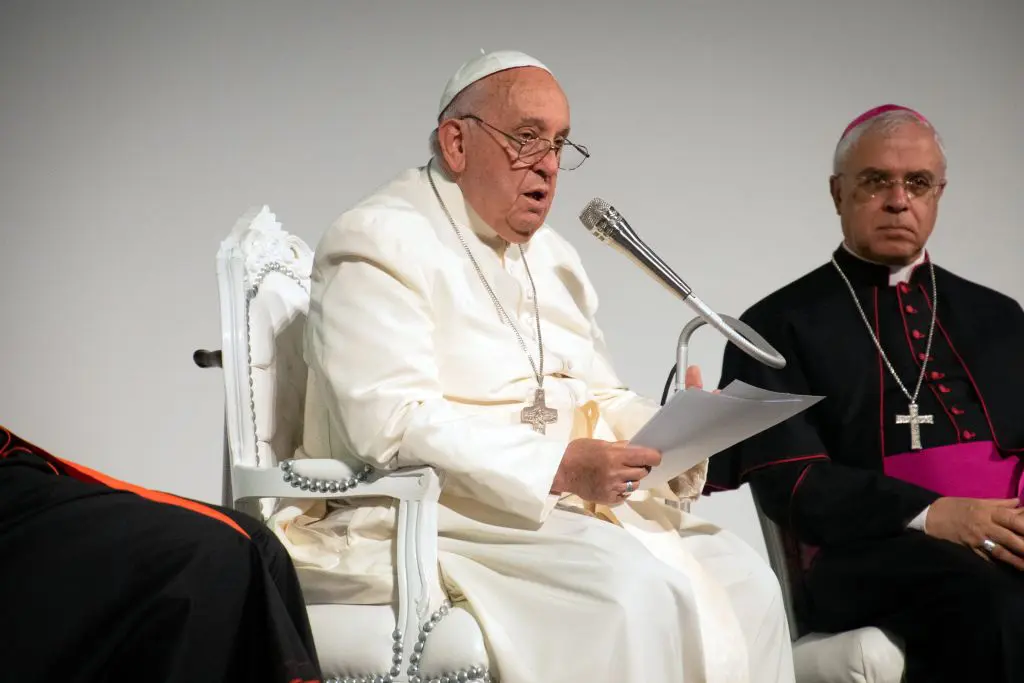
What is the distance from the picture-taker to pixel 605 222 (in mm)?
2662

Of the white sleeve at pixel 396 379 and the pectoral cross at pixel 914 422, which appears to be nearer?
the white sleeve at pixel 396 379

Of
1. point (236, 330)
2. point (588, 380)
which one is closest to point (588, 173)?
point (588, 380)

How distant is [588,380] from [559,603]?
0.81m

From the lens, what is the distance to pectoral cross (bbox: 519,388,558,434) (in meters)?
2.91

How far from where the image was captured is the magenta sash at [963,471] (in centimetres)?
325

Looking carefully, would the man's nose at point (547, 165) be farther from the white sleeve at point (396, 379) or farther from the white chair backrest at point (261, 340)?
the white chair backrest at point (261, 340)

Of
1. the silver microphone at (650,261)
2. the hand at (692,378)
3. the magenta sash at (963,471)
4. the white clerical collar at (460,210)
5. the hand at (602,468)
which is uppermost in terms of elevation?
the white clerical collar at (460,210)

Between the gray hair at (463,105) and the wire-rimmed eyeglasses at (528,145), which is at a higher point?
the gray hair at (463,105)

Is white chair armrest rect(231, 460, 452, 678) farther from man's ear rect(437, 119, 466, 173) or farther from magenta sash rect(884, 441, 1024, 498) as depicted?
magenta sash rect(884, 441, 1024, 498)

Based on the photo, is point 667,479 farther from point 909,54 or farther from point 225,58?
point 909,54

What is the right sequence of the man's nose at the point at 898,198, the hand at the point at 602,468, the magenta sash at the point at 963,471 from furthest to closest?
the man's nose at the point at 898,198 → the magenta sash at the point at 963,471 → the hand at the point at 602,468

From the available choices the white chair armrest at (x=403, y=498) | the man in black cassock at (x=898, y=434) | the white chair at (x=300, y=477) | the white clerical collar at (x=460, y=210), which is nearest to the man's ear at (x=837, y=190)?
the man in black cassock at (x=898, y=434)

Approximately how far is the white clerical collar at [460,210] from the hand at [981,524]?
1.22 meters

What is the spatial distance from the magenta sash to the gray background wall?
1.51 m
